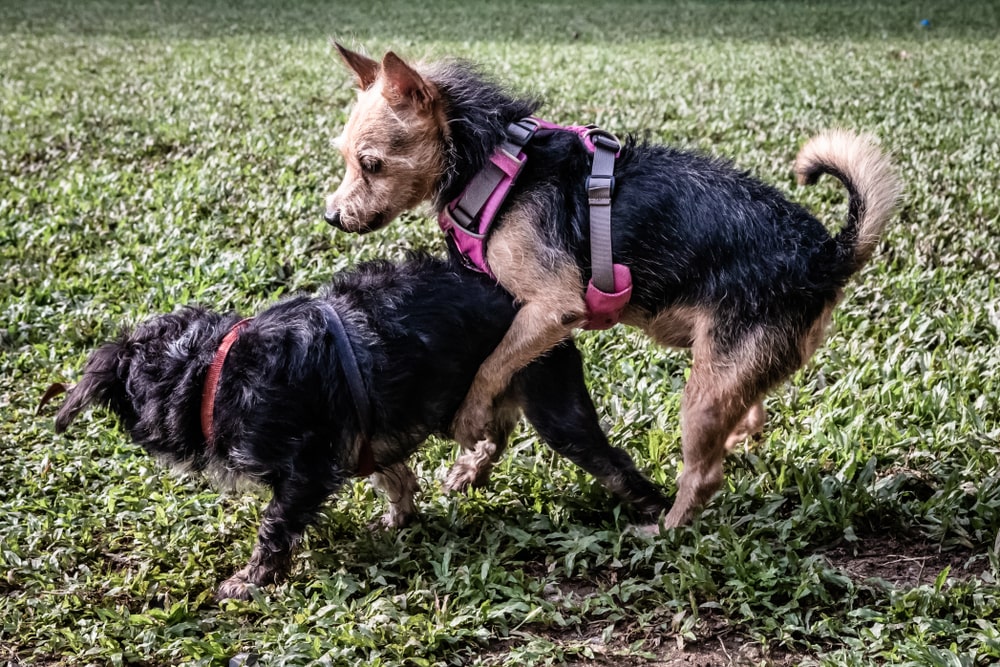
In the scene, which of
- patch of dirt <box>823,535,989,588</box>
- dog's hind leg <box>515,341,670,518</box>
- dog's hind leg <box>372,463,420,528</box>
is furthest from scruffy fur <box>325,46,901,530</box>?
patch of dirt <box>823,535,989,588</box>

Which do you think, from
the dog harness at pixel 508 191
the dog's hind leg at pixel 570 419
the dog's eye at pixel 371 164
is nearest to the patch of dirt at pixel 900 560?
the dog's hind leg at pixel 570 419

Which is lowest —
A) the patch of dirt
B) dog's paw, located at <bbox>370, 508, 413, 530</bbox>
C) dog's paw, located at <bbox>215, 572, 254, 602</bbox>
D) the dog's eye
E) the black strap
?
dog's paw, located at <bbox>215, 572, 254, 602</bbox>

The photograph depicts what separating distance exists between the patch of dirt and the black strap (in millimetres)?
1732

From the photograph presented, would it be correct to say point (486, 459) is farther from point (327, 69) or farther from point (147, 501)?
point (327, 69)

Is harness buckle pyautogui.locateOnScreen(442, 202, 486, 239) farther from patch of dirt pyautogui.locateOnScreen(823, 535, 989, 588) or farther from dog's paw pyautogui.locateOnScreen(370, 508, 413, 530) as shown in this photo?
patch of dirt pyautogui.locateOnScreen(823, 535, 989, 588)

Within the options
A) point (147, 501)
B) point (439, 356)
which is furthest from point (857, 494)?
point (147, 501)

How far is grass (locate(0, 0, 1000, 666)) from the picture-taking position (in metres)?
3.12

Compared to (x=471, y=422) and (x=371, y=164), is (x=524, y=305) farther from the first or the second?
(x=371, y=164)

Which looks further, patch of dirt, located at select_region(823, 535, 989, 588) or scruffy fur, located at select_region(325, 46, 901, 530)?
scruffy fur, located at select_region(325, 46, 901, 530)

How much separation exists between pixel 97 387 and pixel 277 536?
804 mm

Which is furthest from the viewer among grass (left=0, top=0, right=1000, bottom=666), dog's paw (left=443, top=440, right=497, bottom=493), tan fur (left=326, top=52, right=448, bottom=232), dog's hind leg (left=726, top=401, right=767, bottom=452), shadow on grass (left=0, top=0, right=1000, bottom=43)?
shadow on grass (left=0, top=0, right=1000, bottom=43)

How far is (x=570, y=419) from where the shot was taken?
140 inches

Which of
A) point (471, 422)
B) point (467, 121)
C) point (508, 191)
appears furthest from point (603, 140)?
point (471, 422)

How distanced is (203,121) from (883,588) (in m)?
7.55
